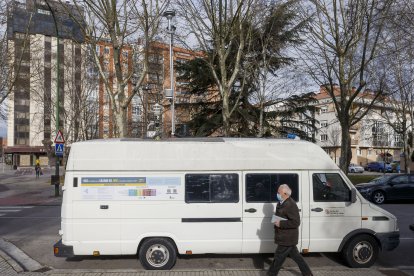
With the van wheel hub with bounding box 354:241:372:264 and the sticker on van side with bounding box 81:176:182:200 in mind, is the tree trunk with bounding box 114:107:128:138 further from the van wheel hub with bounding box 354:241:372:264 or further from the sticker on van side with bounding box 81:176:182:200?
the van wheel hub with bounding box 354:241:372:264

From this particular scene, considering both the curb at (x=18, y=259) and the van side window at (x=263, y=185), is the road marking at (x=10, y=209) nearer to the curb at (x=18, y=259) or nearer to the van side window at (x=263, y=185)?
the curb at (x=18, y=259)

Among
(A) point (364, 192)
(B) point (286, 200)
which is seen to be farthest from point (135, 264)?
(A) point (364, 192)

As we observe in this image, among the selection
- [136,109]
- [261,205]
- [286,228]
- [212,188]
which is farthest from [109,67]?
[286,228]

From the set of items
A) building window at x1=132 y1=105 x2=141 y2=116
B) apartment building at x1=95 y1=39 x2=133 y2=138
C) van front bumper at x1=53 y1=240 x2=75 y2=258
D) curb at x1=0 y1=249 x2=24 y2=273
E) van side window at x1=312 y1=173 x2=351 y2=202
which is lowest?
curb at x1=0 y1=249 x2=24 y2=273

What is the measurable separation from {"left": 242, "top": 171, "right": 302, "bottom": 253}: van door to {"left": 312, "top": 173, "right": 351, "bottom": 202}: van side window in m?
0.36

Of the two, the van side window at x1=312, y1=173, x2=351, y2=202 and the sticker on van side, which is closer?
the sticker on van side

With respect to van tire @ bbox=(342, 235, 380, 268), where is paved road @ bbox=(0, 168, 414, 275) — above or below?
below

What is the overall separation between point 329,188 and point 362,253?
51.1 inches

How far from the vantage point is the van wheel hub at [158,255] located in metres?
7.08

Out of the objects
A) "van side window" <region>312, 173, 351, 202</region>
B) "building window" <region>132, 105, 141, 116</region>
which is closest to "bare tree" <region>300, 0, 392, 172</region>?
"van side window" <region>312, 173, 351, 202</region>

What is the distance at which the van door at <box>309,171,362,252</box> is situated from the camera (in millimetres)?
7273

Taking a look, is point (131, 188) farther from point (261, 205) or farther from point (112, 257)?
point (261, 205)

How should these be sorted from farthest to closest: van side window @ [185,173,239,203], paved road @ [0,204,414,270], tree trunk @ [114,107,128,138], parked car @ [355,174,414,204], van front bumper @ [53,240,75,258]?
parked car @ [355,174,414,204], tree trunk @ [114,107,128,138], paved road @ [0,204,414,270], van side window @ [185,173,239,203], van front bumper @ [53,240,75,258]

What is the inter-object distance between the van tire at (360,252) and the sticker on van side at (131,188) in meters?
3.20
